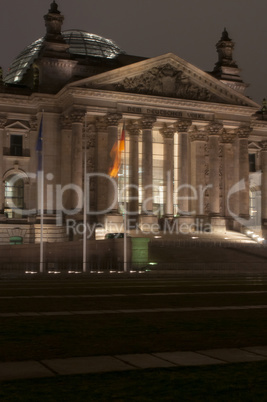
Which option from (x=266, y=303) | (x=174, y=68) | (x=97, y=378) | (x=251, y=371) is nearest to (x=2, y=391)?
(x=97, y=378)

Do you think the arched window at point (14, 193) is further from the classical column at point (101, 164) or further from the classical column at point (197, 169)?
the classical column at point (197, 169)

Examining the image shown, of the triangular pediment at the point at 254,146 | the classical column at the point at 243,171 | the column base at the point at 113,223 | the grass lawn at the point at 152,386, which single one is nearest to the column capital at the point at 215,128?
the classical column at the point at 243,171

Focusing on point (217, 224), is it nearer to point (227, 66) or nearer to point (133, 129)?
point (133, 129)

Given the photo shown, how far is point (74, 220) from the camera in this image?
247ft

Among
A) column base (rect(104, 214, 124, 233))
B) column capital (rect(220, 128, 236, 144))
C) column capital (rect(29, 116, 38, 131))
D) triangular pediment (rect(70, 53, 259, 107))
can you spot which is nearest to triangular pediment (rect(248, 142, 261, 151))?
→ column capital (rect(220, 128, 236, 144))

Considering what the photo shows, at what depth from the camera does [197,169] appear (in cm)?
8431

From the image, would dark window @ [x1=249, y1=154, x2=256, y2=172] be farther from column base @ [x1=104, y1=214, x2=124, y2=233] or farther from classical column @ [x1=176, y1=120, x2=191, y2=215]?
column base @ [x1=104, y1=214, x2=124, y2=233]

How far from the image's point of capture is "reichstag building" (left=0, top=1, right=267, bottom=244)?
250 ft

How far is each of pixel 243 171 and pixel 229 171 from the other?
2580mm

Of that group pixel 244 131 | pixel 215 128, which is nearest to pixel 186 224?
pixel 215 128

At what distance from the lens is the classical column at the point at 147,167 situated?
255 ft

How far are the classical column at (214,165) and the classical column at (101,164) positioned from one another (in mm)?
13794

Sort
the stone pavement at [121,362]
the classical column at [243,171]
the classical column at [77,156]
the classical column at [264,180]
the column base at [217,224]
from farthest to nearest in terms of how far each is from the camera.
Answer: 1. the classical column at [264,180]
2. the classical column at [243,171]
3. the column base at [217,224]
4. the classical column at [77,156]
5. the stone pavement at [121,362]

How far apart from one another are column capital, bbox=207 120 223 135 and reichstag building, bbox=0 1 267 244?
0.45 ft
